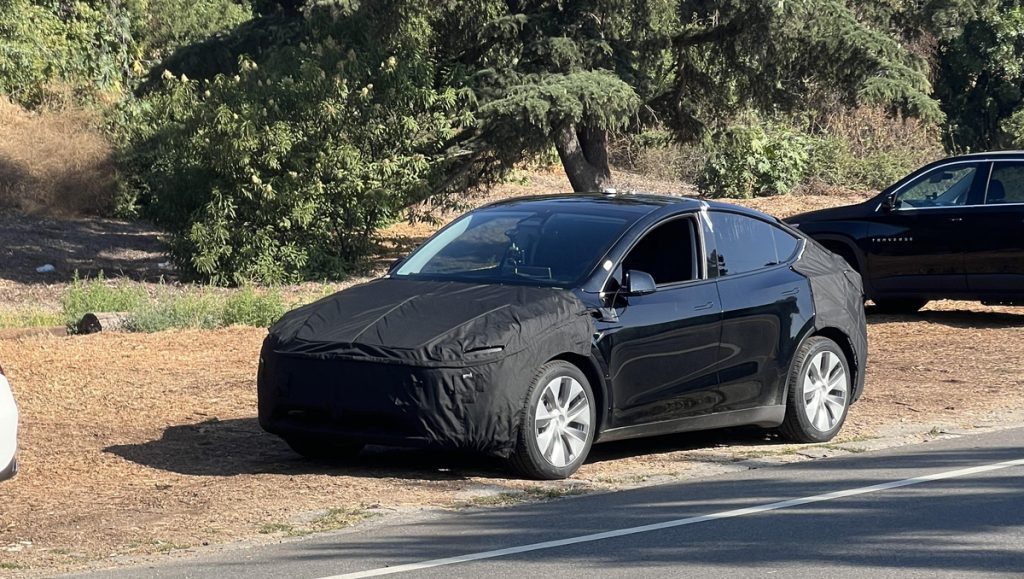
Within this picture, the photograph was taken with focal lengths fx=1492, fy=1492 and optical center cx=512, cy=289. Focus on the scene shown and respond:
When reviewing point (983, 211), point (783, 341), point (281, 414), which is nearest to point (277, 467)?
point (281, 414)

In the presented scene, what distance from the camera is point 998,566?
6555 mm

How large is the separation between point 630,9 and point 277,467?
14446 millimetres

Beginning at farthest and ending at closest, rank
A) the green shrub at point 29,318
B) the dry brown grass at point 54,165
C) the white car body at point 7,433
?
the dry brown grass at point 54,165 → the green shrub at point 29,318 → the white car body at point 7,433

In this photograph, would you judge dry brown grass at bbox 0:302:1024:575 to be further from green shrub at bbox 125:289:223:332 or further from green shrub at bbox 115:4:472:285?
green shrub at bbox 115:4:472:285

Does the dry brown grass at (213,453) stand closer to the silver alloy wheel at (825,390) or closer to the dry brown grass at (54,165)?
the silver alloy wheel at (825,390)

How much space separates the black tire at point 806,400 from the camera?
1015cm

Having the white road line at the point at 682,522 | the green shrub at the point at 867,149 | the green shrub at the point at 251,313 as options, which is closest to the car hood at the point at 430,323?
the white road line at the point at 682,522

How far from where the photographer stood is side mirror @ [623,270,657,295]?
9172 mm

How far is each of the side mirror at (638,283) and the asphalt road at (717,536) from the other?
4.01 feet

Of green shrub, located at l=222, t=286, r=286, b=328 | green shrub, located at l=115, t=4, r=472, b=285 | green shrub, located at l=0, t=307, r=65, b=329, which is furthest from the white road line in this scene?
green shrub, located at l=115, t=4, r=472, b=285

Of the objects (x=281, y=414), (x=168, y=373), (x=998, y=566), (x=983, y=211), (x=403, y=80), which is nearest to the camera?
(x=998, y=566)

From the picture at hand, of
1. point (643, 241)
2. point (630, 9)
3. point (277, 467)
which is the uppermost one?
point (630, 9)

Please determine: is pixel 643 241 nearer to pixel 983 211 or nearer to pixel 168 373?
pixel 168 373

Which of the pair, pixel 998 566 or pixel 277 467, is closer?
pixel 998 566
